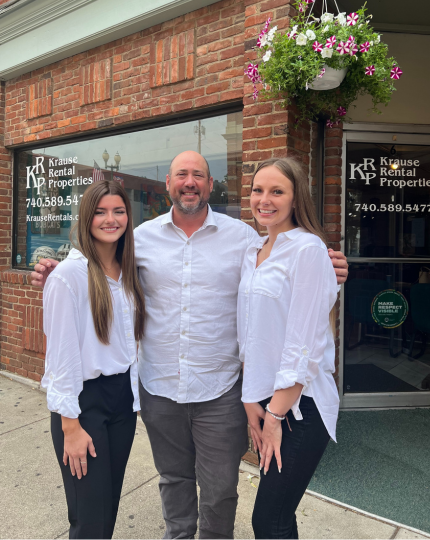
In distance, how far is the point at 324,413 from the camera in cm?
171

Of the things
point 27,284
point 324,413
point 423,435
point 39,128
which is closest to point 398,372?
point 423,435

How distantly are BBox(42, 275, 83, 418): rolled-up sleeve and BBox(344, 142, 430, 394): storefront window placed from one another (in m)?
3.11

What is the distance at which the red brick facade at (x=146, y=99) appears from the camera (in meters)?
3.27

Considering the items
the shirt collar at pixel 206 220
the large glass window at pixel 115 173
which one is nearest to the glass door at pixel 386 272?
the large glass window at pixel 115 173

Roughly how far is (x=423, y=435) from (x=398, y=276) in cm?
152

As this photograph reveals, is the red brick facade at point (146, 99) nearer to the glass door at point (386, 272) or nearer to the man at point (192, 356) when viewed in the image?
the glass door at point (386, 272)

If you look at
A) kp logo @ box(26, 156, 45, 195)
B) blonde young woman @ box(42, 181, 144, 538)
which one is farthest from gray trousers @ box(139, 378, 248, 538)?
kp logo @ box(26, 156, 45, 195)

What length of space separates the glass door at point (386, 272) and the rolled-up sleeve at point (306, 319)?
2.73 metres

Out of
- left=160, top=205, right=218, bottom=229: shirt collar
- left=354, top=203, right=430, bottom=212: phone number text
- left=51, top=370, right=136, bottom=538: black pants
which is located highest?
left=354, top=203, right=430, bottom=212: phone number text

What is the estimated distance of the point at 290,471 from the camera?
5.54ft

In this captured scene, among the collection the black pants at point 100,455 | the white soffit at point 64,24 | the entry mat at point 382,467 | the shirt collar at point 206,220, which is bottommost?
the entry mat at point 382,467

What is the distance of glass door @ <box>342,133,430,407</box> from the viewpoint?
4.23 meters

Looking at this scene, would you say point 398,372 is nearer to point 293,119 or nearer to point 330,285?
point 293,119

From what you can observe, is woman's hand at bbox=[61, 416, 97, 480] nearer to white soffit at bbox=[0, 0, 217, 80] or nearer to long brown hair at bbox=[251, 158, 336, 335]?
long brown hair at bbox=[251, 158, 336, 335]
